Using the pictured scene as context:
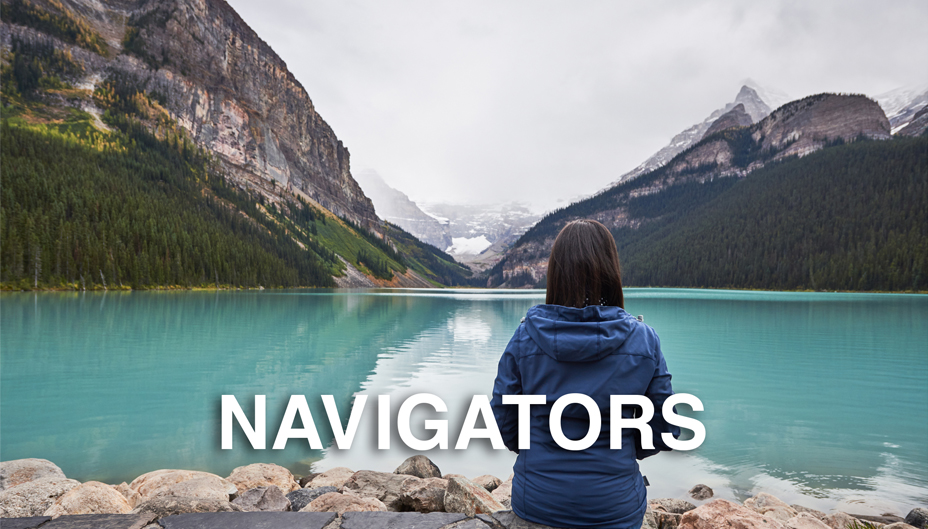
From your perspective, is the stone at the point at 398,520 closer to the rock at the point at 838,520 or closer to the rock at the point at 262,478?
the rock at the point at 262,478

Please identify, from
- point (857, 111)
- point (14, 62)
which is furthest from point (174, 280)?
point (857, 111)

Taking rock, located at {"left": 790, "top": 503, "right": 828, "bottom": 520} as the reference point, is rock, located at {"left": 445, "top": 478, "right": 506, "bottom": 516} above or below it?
above

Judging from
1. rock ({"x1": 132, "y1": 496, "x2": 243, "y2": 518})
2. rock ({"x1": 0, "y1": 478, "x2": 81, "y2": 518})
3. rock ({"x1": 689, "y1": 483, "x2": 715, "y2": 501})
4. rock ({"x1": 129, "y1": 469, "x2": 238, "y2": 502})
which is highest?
rock ({"x1": 132, "y1": 496, "x2": 243, "y2": 518})

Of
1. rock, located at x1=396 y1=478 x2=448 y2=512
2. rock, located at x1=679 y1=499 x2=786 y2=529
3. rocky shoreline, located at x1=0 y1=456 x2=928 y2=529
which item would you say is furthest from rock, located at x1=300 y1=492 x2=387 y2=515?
rock, located at x1=679 y1=499 x2=786 y2=529

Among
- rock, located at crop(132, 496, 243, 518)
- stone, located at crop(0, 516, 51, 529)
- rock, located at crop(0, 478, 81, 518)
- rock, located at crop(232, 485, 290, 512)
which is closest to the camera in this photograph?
stone, located at crop(0, 516, 51, 529)

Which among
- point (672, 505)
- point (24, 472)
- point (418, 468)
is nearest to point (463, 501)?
point (418, 468)

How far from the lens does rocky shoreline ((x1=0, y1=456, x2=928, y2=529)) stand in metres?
3.22

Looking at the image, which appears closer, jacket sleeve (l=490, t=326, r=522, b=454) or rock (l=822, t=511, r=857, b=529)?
jacket sleeve (l=490, t=326, r=522, b=454)

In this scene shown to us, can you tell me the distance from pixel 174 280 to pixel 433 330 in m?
73.6

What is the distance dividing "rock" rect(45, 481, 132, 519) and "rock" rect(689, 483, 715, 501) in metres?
7.75

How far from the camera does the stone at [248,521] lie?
124 inches

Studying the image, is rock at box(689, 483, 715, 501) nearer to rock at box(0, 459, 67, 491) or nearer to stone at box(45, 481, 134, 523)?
stone at box(45, 481, 134, 523)

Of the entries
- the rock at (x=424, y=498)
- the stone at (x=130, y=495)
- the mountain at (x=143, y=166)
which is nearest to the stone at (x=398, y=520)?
the rock at (x=424, y=498)

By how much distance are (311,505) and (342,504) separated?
13.4 inches
